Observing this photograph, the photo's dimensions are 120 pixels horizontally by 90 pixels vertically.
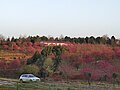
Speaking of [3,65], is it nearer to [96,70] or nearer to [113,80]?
[96,70]

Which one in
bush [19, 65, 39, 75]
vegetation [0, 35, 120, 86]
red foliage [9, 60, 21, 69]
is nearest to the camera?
vegetation [0, 35, 120, 86]

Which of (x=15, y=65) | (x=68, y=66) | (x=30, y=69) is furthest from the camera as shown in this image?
(x=15, y=65)

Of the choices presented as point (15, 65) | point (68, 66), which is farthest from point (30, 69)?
point (68, 66)

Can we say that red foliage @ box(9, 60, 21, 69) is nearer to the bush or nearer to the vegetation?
the vegetation

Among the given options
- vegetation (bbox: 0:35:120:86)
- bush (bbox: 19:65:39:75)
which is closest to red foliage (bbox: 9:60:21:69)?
vegetation (bbox: 0:35:120:86)

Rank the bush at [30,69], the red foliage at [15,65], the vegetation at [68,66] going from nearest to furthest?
the vegetation at [68,66] → the bush at [30,69] → the red foliage at [15,65]

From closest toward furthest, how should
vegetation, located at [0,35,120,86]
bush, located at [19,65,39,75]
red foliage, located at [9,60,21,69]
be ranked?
vegetation, located at [0,35,120,86], bush, located at [19,65,39,75], red foliage, located at [9,60,21,69]

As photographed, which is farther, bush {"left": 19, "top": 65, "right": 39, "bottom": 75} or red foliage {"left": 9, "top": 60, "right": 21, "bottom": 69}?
red foliage {"left": 9, "top": 60, "right": 21, "bottom": 69}

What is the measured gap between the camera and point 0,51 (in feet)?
276

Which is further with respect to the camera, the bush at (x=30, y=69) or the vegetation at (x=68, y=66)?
the bush at (x=30, y=69)

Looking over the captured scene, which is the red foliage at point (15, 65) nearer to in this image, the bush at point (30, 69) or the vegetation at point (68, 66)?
the vegetation at point (68, 66)

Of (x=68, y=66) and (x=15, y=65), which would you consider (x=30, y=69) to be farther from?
(x=68, y=66)

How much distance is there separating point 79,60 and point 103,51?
910cm

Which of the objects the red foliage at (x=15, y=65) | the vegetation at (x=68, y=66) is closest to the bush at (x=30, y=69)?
the vegetation at (x=68, y=66)
